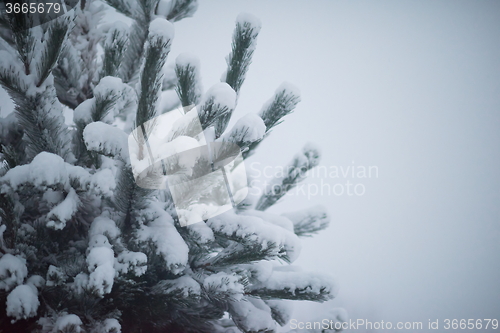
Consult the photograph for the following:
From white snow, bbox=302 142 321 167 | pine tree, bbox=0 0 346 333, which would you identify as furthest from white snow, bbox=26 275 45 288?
white snow, bbox=302 142 321 167

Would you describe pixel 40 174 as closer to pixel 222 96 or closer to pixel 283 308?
pixel 222 96

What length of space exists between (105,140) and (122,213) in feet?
1.04

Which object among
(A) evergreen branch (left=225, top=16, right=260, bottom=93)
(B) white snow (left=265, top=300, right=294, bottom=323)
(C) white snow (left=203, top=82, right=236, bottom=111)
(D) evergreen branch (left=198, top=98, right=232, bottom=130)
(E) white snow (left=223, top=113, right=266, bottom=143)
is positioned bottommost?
(B) white snow (left=265, top=300, right=294, bottom=323)

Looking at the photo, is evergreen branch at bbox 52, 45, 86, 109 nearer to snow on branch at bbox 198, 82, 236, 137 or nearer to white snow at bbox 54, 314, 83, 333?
snow on branch at bbox 198, 82, 236, 137

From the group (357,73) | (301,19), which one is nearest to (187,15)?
(357,73)

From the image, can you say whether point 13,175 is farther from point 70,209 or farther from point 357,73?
point 357,73

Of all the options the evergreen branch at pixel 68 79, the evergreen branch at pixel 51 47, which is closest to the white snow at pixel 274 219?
the evergreen branch at pixel 51 47

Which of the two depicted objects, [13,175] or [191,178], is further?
[191,178]

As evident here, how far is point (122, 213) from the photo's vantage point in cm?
85

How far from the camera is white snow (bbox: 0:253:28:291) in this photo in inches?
25.6

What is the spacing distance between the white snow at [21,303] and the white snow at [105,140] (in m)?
0.39

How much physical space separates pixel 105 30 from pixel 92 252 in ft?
3.62

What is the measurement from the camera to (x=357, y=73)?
124 feet

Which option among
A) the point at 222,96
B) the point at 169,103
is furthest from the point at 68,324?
the point at 169,103
